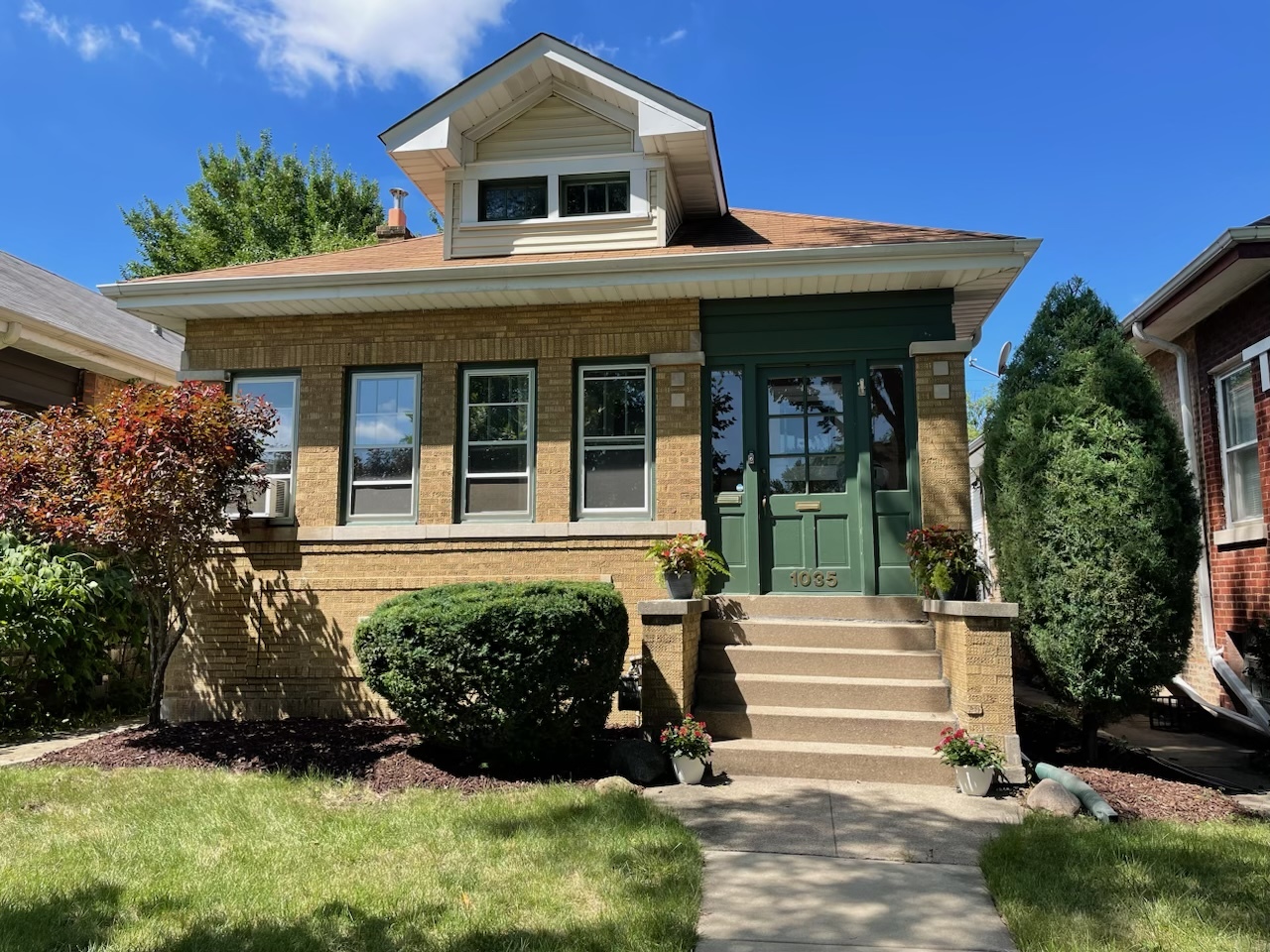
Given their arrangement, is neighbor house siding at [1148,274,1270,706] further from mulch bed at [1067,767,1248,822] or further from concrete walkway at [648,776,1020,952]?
concrete walkway at [648,776,1020,952]

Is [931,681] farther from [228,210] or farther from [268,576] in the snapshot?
[228,210]

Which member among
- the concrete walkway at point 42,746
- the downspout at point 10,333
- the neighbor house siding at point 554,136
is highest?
the neighbor house siding at point 554,136

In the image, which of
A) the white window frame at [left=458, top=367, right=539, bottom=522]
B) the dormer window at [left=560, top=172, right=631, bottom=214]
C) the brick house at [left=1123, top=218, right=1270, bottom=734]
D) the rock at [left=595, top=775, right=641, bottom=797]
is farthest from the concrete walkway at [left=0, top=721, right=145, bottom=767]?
the brick house at [left=1123, top=218, right=1270, bottom=734]

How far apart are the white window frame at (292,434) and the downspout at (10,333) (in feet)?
14.0

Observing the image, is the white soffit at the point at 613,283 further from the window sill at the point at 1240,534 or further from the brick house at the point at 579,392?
the window sill at the point at 1240,534

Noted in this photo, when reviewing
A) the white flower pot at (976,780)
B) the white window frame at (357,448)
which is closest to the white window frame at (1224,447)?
the white flower pot at (976,780)

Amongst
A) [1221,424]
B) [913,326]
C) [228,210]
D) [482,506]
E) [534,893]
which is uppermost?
[228,210]

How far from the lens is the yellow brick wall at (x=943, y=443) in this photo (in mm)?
7695

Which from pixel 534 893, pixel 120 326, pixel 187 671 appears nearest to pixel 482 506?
pixel 187 671

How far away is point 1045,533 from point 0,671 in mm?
9184

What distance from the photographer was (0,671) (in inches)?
308

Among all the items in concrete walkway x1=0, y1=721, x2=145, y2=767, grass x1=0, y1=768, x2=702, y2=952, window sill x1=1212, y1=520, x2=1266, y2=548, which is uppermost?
window sill x1=1212, y1=520, x2=1266, y2=548

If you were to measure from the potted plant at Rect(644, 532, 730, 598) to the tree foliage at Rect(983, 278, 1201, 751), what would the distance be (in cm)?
249

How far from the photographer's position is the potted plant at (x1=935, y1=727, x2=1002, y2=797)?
571cm
